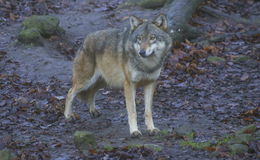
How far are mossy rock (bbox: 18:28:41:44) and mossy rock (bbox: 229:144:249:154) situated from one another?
28.3ft

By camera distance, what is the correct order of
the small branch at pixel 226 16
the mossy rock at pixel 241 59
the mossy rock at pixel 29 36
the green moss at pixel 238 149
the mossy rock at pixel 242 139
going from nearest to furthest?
the green moss at pixel 238 149
the mossy rock at pixel 242 139
the mossy rock at pixel 241 59
the mossy rock at pixel 29 36
the small branch at pixel 226 16

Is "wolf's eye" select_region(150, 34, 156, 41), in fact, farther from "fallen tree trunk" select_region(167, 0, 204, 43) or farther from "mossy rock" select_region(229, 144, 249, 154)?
"fallen tree trunk" select_region(167, 0, 204, 43)

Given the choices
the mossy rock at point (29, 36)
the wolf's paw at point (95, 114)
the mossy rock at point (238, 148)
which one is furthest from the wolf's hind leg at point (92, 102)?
the mossy rock at point (29, 36)

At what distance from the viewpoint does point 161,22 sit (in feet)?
25.4

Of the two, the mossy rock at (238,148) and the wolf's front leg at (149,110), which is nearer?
the mossy rock at (238,148)

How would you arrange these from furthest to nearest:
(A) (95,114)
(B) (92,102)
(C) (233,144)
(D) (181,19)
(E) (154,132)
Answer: (D) (181,19)
(B) (92,102)
(A) (95,114)
(E) (154,132)
(C) (233,144)

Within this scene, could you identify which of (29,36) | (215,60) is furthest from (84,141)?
(29,36)

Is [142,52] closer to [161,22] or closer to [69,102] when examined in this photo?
[161,22]

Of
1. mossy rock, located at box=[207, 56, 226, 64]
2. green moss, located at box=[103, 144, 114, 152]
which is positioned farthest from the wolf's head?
mossy rock, located at box=[207, 56, 226, 64]

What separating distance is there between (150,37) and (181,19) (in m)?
6.64

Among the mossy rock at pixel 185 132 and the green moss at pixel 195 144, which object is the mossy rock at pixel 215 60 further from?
the green moss at pixel 195 144

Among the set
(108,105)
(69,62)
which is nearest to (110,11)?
(69,62)

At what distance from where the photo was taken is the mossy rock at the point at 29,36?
44.2ft

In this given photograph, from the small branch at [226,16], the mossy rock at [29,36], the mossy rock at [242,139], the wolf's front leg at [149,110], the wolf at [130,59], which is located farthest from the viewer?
the small branch at [226,16]
